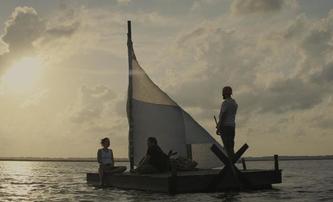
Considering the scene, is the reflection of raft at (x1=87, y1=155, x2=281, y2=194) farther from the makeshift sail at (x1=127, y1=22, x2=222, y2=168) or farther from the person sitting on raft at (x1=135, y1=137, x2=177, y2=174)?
the makeshift sail at (x1=127, y1=22, x2=222, y2=168)

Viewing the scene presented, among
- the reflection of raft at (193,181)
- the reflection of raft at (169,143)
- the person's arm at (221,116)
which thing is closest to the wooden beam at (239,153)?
the reflection of raft at (169,143)

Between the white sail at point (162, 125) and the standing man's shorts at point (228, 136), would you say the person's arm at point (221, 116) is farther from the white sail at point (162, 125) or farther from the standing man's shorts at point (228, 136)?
the white sail at point (162, 125)

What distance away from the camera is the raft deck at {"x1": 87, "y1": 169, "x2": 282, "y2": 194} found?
2006cm

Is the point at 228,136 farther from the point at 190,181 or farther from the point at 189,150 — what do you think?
the point at 189,150

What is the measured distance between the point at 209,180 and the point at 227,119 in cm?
241

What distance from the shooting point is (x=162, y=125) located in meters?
25.0

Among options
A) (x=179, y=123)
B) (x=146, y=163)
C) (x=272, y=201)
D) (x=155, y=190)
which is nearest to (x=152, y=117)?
(x=179, y=123)

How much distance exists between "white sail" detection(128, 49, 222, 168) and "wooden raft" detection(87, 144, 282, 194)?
1896 mm

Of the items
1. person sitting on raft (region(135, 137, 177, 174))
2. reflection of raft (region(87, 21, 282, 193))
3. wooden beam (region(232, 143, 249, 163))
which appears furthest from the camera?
person sitting on raft (region(135, 137, 177, 174))

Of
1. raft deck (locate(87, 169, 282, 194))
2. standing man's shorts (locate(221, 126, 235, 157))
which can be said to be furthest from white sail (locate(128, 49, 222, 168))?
standing man's shorts (locate(221, 126, 235, 157))

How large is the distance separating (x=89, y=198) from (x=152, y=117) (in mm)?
5535

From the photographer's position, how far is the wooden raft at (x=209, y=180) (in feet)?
66.0

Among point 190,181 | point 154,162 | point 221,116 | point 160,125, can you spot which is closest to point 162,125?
point 160,125

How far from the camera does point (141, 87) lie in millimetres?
26062
